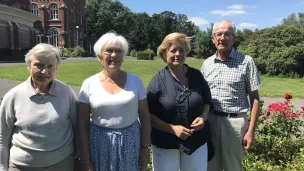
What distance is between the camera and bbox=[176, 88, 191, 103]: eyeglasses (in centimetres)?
327

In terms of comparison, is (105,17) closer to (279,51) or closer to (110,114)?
(279,51)

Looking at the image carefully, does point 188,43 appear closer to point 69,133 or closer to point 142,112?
point 142,112

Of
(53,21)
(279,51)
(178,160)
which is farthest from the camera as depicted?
(53,21)

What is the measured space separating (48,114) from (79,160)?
1.95 ft

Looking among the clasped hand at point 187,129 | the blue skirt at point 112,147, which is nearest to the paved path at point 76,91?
the clasped hand at point 187,129

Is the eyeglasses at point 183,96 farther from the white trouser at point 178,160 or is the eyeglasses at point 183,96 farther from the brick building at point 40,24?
the brick building at point 40,24

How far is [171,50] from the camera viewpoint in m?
3.34

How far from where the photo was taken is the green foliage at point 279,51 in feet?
78.0

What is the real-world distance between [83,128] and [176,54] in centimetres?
116

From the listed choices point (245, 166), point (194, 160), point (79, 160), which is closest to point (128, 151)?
point (79, 160)

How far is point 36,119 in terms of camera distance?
2891 millimetres

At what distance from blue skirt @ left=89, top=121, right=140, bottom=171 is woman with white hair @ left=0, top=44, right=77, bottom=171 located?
0.93ft

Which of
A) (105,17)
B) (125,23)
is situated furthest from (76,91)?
(125,23)

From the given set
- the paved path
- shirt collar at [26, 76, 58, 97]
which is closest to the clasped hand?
shirt collar at [26, 76, 58, 97]
